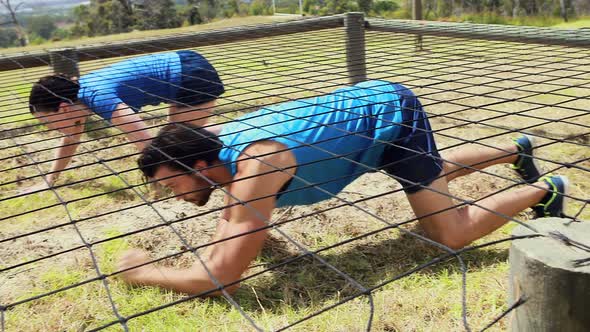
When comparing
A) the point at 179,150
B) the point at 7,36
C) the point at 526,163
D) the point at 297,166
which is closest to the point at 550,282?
the point at 297,166

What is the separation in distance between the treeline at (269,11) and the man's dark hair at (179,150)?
11.2m

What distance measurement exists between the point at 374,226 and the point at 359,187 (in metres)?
0.40

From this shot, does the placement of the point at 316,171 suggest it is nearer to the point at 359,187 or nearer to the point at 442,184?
the point at 442,184

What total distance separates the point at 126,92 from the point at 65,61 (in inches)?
33.7

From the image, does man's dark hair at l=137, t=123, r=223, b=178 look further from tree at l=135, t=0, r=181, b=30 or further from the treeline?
tree at l=135, t=0, r=181, b=30

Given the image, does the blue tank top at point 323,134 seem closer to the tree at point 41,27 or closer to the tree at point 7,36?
the tree at point 7,36

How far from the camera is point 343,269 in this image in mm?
1893

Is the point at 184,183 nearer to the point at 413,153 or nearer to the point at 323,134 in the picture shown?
the point at 323,134

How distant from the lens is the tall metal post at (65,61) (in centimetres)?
348

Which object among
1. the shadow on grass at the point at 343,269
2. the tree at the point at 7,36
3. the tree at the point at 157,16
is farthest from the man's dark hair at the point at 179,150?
the tree at the point at 7,36

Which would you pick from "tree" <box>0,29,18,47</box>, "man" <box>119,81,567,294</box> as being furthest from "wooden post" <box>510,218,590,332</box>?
"tree" <box>0,29,18,47</box>

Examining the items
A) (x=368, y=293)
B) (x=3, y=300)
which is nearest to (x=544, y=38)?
(x=368, y=293)

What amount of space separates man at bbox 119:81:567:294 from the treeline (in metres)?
10.7

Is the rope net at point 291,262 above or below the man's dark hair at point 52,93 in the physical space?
below
